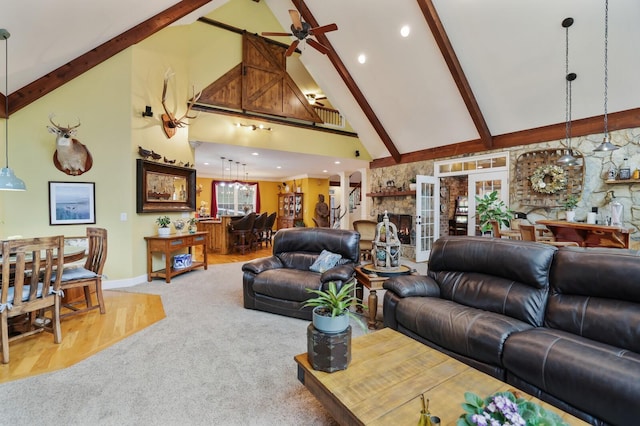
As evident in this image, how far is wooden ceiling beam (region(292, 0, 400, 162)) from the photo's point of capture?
608 centimetres

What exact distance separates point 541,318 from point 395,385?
4.64 feet

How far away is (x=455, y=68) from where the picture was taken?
5074 mm

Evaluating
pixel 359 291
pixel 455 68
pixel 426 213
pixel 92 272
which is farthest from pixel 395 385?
pixel 426 213

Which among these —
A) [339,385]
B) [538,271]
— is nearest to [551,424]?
[339,385]

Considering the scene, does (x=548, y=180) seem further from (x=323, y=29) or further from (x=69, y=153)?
(x=69, y=153)

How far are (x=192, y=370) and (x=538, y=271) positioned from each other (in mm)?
2726

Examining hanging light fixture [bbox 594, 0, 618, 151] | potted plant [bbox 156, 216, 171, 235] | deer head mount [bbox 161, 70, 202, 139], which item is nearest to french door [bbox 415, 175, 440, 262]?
hanging light fixture [bbox 594, 0, 618, 151]

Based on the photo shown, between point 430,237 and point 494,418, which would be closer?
point 494,418

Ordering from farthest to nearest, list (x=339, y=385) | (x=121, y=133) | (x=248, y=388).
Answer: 1. (x=121, y=133)
2. (x=248, y=388)
3. (x=339, y=385)

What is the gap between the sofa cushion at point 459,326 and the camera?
1896 millimetres

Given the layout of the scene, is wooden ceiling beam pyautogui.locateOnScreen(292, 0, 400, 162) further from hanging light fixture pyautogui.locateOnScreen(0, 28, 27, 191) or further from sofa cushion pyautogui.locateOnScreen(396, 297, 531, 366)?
sofa cushion pyautogui.locateOnScreen(396, 297, 531, 366)

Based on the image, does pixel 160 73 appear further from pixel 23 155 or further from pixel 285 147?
pixel 285 147

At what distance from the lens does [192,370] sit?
2273mm

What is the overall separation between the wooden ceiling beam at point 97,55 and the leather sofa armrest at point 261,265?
371cm
